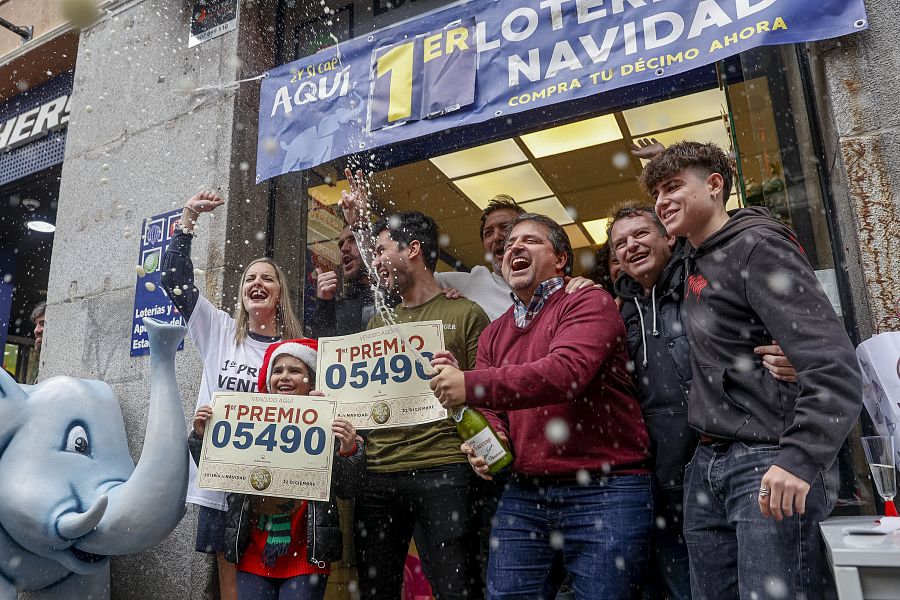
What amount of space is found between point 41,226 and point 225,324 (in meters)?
6.62

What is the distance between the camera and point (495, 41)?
14.6ft

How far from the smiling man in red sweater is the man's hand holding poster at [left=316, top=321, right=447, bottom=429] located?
35cm

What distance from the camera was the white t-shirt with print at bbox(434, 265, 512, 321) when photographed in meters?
Result: 4.27

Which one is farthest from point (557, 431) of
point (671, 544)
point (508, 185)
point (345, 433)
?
point (508, 185)

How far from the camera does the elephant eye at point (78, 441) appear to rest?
11.4 feet

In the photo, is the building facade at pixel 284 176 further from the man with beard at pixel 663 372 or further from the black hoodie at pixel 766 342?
the black hoodie at pixel 766 342

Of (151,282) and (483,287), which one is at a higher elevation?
(151,282)

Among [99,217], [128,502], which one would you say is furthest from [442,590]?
[99,217]

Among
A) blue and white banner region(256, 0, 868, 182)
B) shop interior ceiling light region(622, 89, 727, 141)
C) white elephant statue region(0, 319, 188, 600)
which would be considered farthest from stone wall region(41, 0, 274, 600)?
shop interior ceiling light region(622, 89, 727, 141)

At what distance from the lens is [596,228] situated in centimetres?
938

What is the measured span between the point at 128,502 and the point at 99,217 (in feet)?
11.1

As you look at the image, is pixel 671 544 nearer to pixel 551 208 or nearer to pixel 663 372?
pixel 663 372

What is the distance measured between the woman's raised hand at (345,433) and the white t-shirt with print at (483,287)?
4.05 feet

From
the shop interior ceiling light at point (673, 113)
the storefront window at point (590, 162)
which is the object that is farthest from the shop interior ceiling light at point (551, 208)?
the shop interior ceiling light at point (673, 113)
